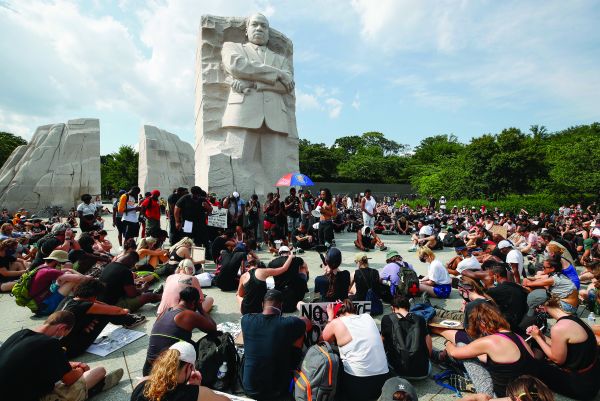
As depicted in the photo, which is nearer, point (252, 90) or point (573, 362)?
point (573, 362)

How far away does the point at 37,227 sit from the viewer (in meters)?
11.4

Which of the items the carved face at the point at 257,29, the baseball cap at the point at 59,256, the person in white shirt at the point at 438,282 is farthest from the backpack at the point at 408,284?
the carved face at the point at 257,29

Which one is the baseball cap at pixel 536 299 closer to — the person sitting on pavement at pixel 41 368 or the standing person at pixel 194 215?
the person sitting on pavement at pixel 41 368

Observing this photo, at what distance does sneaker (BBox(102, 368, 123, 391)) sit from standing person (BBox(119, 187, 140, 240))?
5.34 metres

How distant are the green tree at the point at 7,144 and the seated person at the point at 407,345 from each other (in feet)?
133

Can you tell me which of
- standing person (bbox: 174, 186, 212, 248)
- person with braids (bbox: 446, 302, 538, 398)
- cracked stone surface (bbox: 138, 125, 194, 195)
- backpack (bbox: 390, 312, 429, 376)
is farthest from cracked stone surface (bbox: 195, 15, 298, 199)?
cracked stone surface (bbox: 138, 125, 194, 195)

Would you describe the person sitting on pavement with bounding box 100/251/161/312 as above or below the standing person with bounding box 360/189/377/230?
below

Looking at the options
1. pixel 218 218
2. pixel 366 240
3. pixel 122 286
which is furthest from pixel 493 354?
pixel 366 240

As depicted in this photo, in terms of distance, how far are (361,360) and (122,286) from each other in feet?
11.4

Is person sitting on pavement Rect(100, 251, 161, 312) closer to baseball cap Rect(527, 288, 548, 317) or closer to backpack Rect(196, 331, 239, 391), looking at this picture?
backpack Rect(196, 331, 239, 391)

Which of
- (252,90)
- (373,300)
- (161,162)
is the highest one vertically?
(252,90)

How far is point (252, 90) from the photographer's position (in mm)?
11875

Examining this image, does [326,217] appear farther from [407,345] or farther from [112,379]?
[112,379]

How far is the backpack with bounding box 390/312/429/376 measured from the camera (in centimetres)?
317
